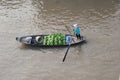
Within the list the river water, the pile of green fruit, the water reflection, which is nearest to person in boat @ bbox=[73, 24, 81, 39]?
the river water

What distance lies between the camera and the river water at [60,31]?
17.8m

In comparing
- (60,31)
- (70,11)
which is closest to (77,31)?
(60,31)

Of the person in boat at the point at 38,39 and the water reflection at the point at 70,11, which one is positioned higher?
the water reflection at the point at 70,11

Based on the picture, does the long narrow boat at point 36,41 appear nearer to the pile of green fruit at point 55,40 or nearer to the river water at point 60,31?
the pile of green fruit at point 55,40

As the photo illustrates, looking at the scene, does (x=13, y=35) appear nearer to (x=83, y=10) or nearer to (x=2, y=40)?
(x=2, y=40)

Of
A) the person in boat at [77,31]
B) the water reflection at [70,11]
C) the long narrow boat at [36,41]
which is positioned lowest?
the long narrow boat at [36,41]

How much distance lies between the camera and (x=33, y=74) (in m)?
17.7

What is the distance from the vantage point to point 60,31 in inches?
875

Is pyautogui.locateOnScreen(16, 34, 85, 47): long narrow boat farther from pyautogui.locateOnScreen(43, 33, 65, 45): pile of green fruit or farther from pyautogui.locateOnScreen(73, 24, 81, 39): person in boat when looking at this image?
pyautogui.locateOnScreen(73, 24, 81, 39): person in boat

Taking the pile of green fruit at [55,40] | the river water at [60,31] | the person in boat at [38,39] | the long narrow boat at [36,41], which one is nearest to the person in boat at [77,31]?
the long narrow boat at [36,41]

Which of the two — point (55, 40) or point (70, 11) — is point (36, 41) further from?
point (70, 11)

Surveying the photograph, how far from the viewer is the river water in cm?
1778

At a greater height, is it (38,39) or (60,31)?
(60,31)

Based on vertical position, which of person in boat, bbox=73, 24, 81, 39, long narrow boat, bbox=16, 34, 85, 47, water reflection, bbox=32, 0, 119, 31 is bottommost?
long narrow boat, bbox=16, 34, 85, 47
